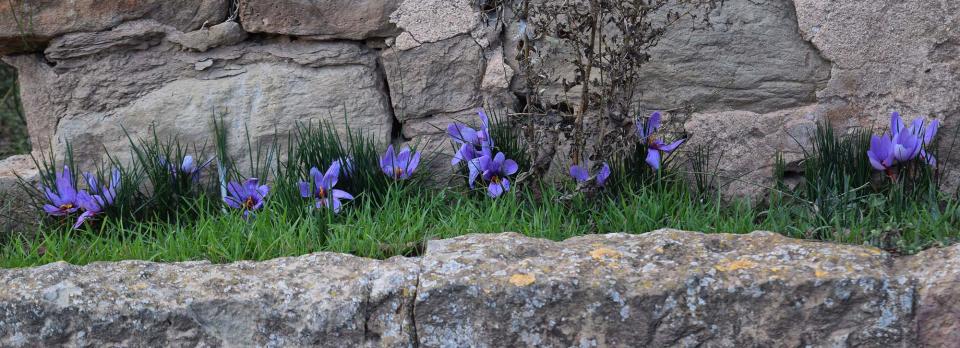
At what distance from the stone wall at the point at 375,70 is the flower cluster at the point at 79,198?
268 mm

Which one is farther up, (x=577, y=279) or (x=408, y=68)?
(x=408, y=68)

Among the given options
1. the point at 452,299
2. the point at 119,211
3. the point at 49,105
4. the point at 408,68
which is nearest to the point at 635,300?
the point at 452,299

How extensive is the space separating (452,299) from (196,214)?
108cm

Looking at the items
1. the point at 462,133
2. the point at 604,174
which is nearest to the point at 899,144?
the point at 604,174

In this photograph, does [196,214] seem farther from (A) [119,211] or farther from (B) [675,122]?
(B) [675,122]

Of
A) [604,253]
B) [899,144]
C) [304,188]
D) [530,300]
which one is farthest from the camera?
[304,188]

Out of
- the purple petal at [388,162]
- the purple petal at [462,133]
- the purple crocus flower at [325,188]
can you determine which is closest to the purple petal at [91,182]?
the purple crocus flower at [325,188]

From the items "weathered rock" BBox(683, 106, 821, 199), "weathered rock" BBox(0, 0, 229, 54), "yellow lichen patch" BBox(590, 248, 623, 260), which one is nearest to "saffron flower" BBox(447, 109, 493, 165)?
"weathered rock" BBox(683, 106, 821, 199)

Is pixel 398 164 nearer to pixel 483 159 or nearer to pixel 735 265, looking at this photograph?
pixel 483 159

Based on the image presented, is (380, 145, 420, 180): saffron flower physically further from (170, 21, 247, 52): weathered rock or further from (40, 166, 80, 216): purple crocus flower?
(40, 166, 80, 216): purple crocus flower

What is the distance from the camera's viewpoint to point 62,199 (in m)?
2.79

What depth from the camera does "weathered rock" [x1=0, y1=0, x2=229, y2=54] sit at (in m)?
3.02

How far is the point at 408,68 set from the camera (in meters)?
3.05

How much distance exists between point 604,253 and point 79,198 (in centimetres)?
145
